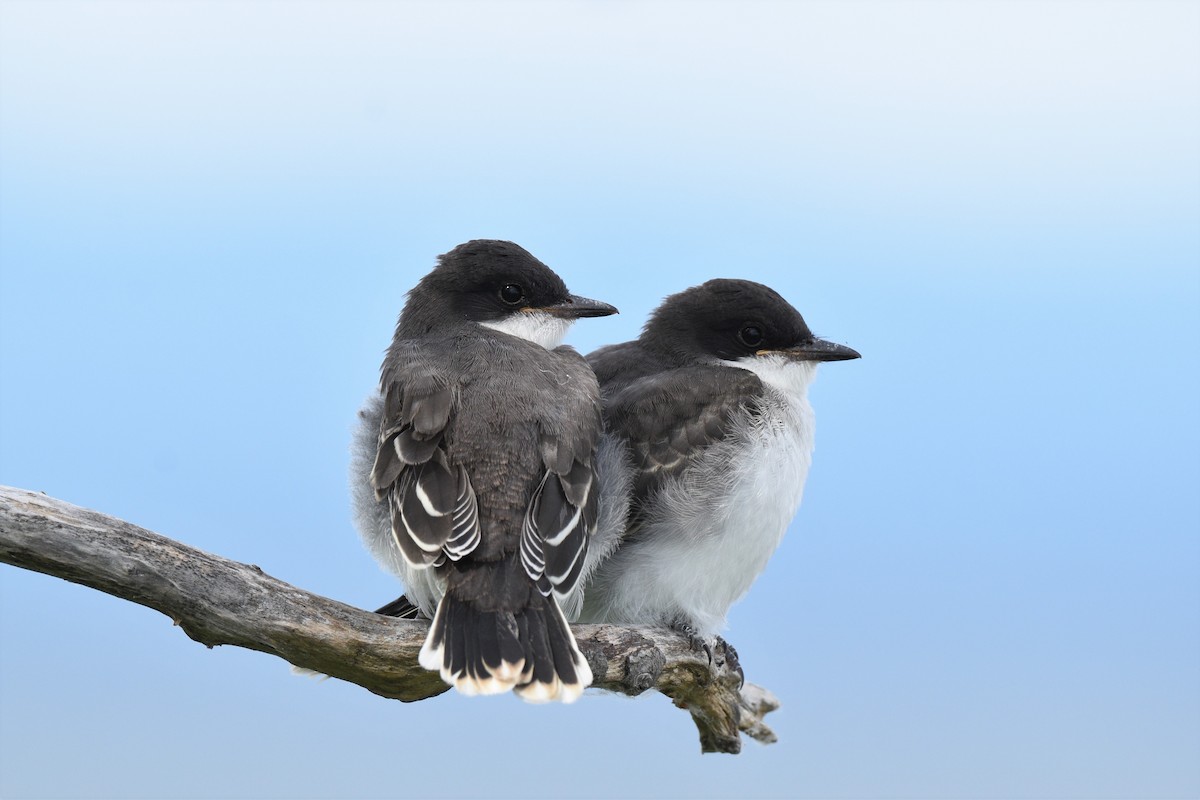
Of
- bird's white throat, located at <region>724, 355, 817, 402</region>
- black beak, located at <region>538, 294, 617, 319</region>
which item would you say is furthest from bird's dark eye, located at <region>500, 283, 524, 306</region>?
bird's white throat, located at <region>724, 355, 817, 402</region>

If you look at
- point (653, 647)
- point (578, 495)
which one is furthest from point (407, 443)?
point (653, 647)

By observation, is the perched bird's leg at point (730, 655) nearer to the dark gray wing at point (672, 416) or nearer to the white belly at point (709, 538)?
the white belly at point (709, 538)

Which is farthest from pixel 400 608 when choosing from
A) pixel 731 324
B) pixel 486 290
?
pixel 731 324

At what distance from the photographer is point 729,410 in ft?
18.3

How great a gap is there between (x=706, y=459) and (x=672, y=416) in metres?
0.27

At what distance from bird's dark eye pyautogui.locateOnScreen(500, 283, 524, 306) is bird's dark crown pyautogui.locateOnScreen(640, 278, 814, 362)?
0.75 metres

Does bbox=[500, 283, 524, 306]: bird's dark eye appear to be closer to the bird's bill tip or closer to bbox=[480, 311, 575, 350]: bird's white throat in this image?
bbox=[480, 311, 575, 350]: bird's white throat

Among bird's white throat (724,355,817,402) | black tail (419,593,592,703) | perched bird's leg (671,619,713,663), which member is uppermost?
bird's white throat (724,355,817,402)

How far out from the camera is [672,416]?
5.54 metres

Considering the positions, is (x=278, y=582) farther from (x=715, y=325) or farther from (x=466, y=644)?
(x=715, y=325)

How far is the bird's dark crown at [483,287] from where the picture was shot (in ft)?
18.7

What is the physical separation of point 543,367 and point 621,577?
987mm

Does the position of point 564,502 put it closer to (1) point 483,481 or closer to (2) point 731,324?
(1) point 483,481

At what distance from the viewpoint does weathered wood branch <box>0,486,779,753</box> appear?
4691 millimetres
